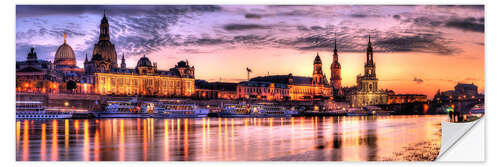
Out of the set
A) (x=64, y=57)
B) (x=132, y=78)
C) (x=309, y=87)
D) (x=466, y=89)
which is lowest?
(x=309, y=87)

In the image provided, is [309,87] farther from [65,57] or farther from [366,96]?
[65,57]

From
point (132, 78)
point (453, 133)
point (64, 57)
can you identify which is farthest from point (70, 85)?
point (453, 133)

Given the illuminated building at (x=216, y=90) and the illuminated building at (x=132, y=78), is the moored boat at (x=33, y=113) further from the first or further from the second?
the illuminated building at (x=216, y=90)

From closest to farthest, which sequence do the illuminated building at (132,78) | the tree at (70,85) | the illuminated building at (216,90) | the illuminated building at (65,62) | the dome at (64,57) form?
the tree at (70,85)
the illuminated building at (132,78)
the illuminated building at (65,62)
the dome at (64,57)
the illuminated building at (216,90)

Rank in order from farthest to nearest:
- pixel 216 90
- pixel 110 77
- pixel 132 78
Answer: pixel 216 90, pixel 132 78, pixel 110 77

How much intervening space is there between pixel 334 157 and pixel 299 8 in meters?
4.73

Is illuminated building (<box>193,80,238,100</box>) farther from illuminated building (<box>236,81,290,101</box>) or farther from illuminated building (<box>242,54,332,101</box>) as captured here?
illuminated building (<box>242,54,332,101</box>)

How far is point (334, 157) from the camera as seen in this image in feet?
46.6

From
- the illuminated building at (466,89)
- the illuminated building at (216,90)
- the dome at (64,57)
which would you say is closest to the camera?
the illuminated building at (466,89)

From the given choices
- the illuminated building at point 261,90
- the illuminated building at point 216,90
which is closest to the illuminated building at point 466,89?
the illuminated building at point 261,90

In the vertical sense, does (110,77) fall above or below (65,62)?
below

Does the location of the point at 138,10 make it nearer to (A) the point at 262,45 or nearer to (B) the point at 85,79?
(A) the point at 262,45

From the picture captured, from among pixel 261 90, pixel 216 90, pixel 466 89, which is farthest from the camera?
pixel 261 90
